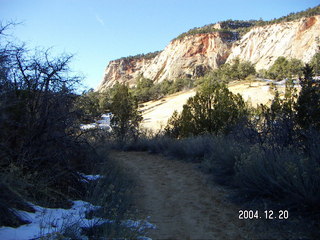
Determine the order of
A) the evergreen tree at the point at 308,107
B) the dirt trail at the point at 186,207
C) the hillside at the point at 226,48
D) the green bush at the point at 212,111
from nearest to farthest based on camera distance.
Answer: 1. the dirt trail at the point at 186,207
2. the evergreen tree at the point at 308,107
3. the green bush at the point at 212,111
4. the hillside at the point at 226,48

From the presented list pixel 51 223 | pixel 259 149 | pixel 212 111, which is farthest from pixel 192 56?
pixel 51 223

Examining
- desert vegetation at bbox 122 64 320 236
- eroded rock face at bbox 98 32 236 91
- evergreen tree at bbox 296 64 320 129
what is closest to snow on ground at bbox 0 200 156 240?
desert vegetation at bbox 122 64 320 236

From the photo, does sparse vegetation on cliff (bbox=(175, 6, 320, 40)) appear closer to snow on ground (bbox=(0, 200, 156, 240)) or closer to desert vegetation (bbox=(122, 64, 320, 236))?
desert vegetation (bbox=(122, 64, 320, 236))

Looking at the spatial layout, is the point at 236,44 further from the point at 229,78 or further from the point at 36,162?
the point at 36,162

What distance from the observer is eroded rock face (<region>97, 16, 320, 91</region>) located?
65.9 meters

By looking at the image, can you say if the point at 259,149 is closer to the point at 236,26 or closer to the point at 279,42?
the point at 279,42

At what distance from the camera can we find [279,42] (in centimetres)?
7200

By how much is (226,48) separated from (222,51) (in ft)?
7.38

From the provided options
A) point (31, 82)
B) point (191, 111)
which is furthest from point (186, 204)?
point (191, 111)

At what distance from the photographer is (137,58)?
119562 mm

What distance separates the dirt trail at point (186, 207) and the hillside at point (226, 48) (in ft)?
210

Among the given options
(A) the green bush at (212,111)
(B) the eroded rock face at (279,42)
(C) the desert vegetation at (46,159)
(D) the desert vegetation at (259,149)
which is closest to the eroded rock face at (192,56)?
(B) the eroded rock face at (279,42)

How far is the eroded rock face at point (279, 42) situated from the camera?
63.0 meters

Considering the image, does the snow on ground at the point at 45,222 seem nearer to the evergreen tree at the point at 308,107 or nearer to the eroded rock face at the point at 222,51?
the evergreen tree at the point at 308,107
